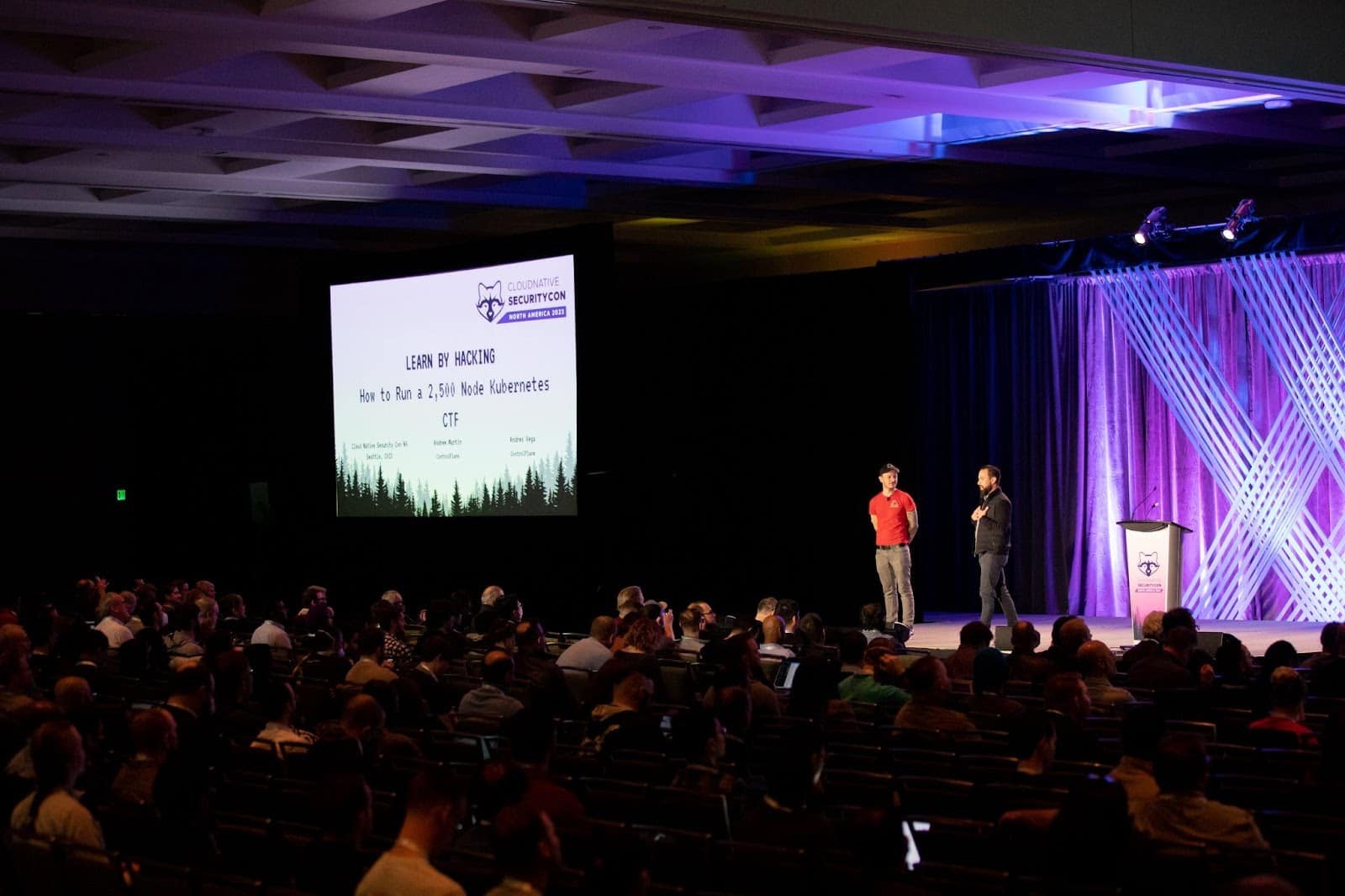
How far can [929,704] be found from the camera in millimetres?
6699

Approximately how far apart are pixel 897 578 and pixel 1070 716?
25.9 ft

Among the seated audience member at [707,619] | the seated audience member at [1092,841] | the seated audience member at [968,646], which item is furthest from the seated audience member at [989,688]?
the seated audience member at [707,619]

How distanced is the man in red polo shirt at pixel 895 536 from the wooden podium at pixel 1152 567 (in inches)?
72.8

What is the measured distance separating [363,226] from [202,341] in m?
3.07

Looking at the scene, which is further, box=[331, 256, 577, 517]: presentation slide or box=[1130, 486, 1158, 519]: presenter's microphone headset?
box=[1130, 486, 1158, 519]: presenter's microphone headset

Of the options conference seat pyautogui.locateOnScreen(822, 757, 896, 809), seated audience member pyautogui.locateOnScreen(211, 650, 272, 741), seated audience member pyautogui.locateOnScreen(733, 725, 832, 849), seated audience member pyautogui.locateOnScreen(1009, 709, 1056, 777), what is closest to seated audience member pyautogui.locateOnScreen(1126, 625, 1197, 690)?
seated audience member pyautogui.locateOnScreen(1009, 709, 1056, 777)

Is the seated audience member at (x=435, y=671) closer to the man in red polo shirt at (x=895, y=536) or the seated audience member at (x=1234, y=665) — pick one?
the seated audience member at (x=1234, y=665)

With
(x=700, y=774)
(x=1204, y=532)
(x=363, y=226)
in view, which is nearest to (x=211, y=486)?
(x=363, y=226)

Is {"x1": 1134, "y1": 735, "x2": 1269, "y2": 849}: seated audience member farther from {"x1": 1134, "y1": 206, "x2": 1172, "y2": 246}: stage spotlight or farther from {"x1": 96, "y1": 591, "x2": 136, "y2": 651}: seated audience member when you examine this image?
{"x1": 1134, "y1": 206, "x2": 1172, "y2": 246}: stage spotlight

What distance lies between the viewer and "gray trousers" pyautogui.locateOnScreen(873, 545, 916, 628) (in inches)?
550

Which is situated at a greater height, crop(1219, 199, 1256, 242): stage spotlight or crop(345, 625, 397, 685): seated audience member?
crop(1219, 199, 1256, 242): stage spotlight

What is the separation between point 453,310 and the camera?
15227mm

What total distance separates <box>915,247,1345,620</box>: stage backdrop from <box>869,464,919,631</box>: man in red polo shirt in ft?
9.11

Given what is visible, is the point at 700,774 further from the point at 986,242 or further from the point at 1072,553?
the point at 986,242
